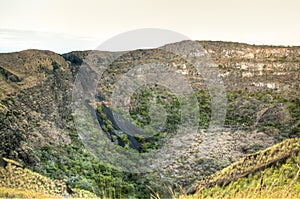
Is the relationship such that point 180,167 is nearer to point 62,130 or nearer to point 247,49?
point 62,130

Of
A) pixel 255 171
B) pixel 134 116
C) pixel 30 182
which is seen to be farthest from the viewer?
pixel 134 116

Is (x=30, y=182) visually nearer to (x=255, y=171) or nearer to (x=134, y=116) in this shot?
(x=255, y=171)

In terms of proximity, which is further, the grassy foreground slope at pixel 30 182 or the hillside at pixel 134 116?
the hillside at pixel 134 116

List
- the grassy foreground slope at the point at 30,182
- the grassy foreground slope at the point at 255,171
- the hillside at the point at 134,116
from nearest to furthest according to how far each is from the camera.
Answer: the grassy foreground slope at the point at 255,171 → the grassy foreground slope at the point at 30,182 → the hillside at the point at 134,116

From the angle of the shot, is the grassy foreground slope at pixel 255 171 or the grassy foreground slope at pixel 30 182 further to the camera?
the grassy foreground slope at pixel 30 182

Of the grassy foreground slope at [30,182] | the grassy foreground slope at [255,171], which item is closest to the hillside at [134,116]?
the grassy foreground slope at [30,182]

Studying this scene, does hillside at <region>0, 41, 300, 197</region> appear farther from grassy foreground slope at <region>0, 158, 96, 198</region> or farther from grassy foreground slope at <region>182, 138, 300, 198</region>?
grassy foreground slope at <region>182, 138, 300, 198</region>

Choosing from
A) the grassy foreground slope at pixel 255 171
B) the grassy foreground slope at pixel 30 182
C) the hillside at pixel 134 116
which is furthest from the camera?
the hillside at pixel 134 116

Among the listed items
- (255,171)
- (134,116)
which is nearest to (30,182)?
(255,171)

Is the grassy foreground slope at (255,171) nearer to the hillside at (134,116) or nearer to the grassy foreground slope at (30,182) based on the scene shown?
the hillside at (134,116)

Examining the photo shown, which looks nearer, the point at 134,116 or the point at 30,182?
the point at 30,182
